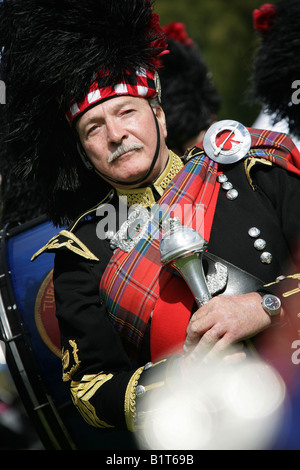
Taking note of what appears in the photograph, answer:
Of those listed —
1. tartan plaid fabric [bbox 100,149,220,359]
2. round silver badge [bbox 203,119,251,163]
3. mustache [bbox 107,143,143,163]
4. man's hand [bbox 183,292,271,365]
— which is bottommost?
man's hand [bbox 183,292,271,365]

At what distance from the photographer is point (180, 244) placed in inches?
87.7

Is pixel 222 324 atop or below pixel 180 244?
below

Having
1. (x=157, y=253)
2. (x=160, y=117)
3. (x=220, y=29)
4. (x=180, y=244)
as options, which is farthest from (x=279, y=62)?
(x=220, y=29)

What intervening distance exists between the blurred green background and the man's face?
788 centimetres

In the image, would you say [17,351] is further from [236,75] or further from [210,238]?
[236,75]

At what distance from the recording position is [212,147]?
2.55 m

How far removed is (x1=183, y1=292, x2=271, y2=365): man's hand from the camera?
215 cm

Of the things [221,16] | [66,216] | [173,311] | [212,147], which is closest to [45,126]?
[66,216]

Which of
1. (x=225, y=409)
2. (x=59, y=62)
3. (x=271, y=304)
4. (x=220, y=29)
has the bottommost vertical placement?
(x=225, y=409)

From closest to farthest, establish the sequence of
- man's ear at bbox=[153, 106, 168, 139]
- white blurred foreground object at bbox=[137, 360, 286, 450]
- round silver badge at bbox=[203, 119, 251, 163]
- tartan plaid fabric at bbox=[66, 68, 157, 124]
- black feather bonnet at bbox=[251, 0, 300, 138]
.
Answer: white blurred foreground object at bbox=[137, 360, 286, 450]
round silver badge at bbox=[203, 119, 251, 163]
tartan plaid fabric at bbox=[66, 68, 157, 124]
man's ear at bbox=[153, 106, 168, 139]
black feather bonnet at bbox=[251, 0, 300, 138]

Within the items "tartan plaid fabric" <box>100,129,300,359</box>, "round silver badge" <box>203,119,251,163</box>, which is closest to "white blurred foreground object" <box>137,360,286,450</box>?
"tartan plaid fabric" <box>100,129,300,359</box>

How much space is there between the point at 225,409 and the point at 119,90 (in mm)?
1335

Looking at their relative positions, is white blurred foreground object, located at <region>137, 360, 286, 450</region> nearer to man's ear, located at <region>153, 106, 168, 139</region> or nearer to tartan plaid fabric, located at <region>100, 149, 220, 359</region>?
tartan plaid fabric, located at <region>100, 149, 220, 359</region>

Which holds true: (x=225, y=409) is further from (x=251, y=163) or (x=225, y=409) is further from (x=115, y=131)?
(x=115, y=131)
